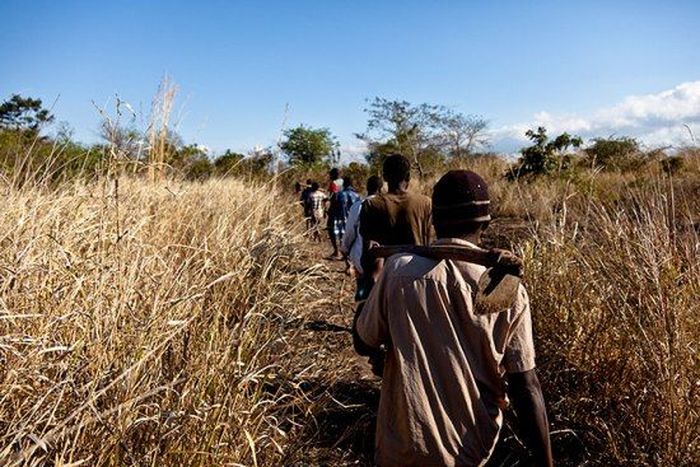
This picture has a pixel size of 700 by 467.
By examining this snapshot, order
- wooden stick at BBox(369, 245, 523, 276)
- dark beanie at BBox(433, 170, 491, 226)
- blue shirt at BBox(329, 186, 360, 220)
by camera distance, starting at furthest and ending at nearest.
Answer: blue shirt at BBox(329, 186, 360, 220) < dark beanie at BBox(433, 170, 491, 226) < wooden stick at BBox(369, 245, 523, 276)

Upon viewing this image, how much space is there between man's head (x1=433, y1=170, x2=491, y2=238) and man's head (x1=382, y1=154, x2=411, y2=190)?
8.20 ft

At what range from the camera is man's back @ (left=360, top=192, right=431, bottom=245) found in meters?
4.27

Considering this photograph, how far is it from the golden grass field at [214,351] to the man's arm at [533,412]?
0.79 metres

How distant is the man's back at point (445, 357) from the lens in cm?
165

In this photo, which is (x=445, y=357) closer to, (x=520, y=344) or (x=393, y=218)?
(x=520, y=344)

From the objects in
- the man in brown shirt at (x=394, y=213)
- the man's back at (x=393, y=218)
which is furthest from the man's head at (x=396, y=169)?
the man's back at (x=393, y=218)

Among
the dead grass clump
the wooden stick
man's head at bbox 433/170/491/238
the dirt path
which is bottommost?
the dirt path

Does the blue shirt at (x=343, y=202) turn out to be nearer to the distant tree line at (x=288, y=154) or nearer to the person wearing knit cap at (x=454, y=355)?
the distant tree line at (x=288, y=154)

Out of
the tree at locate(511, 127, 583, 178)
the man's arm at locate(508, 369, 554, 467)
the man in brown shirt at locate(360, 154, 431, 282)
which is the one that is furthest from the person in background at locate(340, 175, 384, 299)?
the tree at locate(511, 127, 583, 178)

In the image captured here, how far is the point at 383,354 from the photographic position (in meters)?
1.89

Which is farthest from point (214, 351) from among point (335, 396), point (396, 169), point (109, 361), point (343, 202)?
point (343, 202)

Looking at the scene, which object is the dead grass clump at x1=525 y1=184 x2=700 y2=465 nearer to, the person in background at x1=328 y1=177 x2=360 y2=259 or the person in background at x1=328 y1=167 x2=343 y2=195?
the person in background at x1=328 y1=177 x2=360 y2=259

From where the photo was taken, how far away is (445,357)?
65.9 inches

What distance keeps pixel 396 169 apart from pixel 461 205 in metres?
2.57
